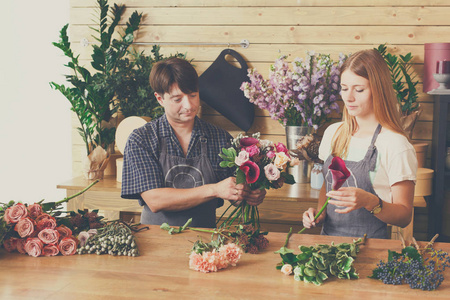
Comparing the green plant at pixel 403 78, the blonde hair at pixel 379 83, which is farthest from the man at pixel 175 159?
the green plant at pixel 403 78

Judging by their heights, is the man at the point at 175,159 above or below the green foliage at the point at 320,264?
above

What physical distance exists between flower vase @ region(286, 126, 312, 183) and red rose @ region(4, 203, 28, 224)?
76.0 inches

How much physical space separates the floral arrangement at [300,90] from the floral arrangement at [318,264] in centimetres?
169

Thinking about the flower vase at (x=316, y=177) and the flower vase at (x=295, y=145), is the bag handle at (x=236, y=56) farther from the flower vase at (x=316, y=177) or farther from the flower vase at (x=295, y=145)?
the flower vase at (x=316, y=177)

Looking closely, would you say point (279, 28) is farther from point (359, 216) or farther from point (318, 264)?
point (318, 264)

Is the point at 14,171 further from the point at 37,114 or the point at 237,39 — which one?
the point at 237,39

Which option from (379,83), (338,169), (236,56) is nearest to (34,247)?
(338,169)

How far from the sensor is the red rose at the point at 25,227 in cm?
179

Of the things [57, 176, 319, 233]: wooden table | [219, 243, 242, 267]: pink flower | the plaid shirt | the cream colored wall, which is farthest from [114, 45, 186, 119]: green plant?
[219, 243, 242, 267]: pink flower

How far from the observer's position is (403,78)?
11.5 ft

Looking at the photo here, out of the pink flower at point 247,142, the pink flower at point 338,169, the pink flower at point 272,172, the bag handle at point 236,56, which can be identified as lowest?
the pink flower at point 272,172

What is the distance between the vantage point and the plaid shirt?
2371 mm

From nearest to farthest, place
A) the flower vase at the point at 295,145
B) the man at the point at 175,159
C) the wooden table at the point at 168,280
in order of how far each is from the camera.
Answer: the wooden table at the point at 168,280
the man at the point at 175,159
the flower vase at the point at 295,145

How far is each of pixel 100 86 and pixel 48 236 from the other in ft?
6.22
